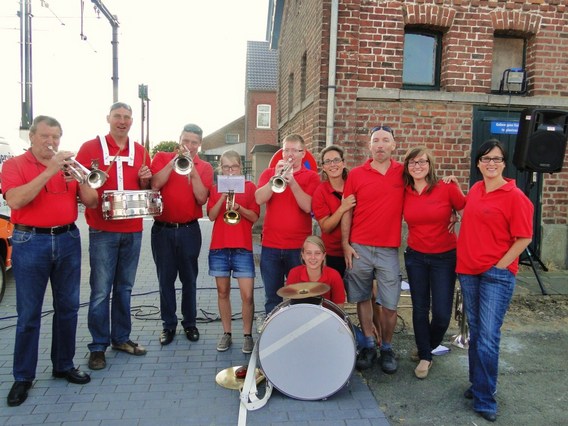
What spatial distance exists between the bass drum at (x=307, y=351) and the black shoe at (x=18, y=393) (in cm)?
177

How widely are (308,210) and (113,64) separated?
12147 millimetres

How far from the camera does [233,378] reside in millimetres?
3760

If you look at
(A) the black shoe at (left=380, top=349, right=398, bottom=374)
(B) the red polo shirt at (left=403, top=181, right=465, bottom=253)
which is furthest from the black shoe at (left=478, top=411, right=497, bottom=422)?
(B) the red polo shirt at (left=403, top=181, right=465, bottom=253)

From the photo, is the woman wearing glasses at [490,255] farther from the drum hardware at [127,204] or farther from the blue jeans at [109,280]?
the blue jeans at [109,280]

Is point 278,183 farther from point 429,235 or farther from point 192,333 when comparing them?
point 192,333

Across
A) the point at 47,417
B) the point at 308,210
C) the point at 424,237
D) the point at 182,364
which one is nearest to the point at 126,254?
the point at 182,364

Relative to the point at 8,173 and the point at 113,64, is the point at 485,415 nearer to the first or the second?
the point at 8,173

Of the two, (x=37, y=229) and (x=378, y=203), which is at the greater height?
(x=378, y=203)

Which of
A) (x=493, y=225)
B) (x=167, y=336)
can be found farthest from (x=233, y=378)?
(x=493, y=225)

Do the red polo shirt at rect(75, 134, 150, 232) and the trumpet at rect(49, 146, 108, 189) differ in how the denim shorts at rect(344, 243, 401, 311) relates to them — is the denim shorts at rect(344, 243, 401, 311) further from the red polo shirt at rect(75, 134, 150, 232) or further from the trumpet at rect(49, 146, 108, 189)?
the trumpet at rect(49, 146, 108, 189)

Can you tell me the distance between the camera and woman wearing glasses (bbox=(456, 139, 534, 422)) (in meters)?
3.18

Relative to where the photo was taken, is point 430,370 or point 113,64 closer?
point 430,370

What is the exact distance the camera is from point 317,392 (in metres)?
3.42

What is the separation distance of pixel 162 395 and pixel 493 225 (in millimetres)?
2733
